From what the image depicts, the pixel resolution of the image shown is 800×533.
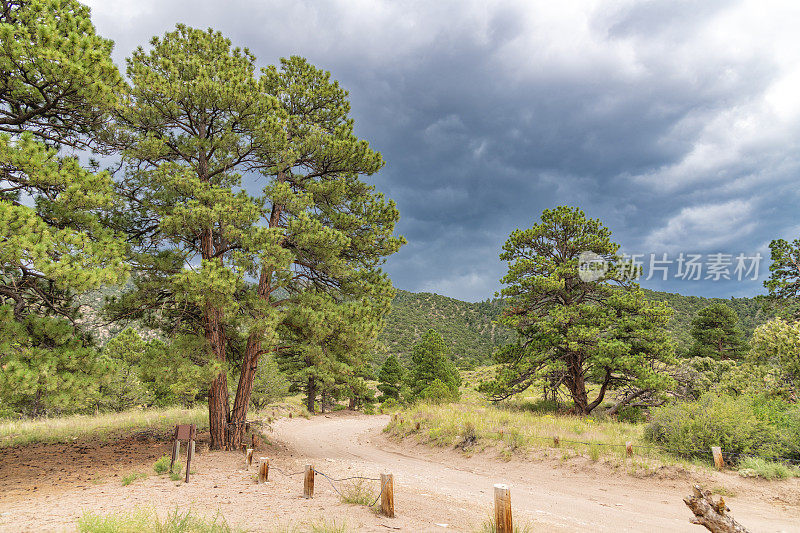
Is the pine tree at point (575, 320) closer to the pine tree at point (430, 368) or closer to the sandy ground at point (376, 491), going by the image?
the sandy ground at point (376, 491)

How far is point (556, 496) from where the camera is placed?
361 inches

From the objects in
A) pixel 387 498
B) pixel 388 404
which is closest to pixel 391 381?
pixel 388 404

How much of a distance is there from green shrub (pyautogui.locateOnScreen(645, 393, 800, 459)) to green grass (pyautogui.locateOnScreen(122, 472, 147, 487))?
1390 centimetres

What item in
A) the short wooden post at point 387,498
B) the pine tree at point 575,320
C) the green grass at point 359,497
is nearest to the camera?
the short wooden post at point 387,498

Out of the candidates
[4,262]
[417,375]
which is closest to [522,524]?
[4,262]

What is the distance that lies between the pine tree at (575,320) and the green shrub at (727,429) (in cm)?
611

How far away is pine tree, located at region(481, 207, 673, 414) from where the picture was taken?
60.7 ft

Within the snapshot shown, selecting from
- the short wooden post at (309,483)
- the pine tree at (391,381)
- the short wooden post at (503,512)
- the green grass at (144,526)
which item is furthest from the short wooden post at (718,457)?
the pine tree at (391,381)

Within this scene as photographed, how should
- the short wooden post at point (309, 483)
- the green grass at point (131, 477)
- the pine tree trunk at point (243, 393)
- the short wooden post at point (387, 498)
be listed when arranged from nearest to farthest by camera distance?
1. the short wooden post at point (387, 498)
2. the short wooden post at point (309, 483)
3. the green grass at point (131, 477)
4. the pine tree trunk at point (243, 393)

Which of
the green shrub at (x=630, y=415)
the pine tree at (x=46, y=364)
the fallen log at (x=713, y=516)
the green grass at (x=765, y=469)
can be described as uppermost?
the pine tree at (x=46, y=364)

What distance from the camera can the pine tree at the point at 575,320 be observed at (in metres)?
18.5

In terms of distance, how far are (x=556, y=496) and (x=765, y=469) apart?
16.1 ft

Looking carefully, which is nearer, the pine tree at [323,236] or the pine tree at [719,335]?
the pine tree at [323,236]

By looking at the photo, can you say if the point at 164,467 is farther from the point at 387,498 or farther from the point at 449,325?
the point at 449,325
